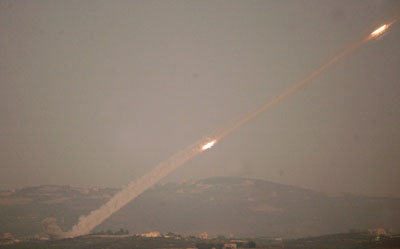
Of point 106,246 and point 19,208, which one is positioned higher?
point 19,208

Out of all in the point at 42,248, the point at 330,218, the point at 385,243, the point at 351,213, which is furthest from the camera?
the point at 351,213

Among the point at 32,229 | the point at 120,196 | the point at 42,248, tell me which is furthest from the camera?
the point at 32,229

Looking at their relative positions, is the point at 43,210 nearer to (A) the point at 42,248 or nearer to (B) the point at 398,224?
(A) the point at 42,248

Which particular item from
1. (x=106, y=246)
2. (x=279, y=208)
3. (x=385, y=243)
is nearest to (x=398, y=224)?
(x=279, y=208)

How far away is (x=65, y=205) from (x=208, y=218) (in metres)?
78.9

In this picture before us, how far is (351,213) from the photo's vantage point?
18900 centimetres

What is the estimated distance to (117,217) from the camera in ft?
577

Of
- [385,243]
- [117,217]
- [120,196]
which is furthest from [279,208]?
[385,243]

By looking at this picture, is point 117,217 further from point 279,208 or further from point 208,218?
point 279,208

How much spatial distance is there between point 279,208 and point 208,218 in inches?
1762

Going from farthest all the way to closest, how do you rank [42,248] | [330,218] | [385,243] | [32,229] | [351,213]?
[351,213], [330,218], [32,229], [42,248], [385,243]

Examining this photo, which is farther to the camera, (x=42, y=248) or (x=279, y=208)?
(x=279, y=208)

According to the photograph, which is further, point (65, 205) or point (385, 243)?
point (65, 205)

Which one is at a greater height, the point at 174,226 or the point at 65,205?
the point at 65,205
